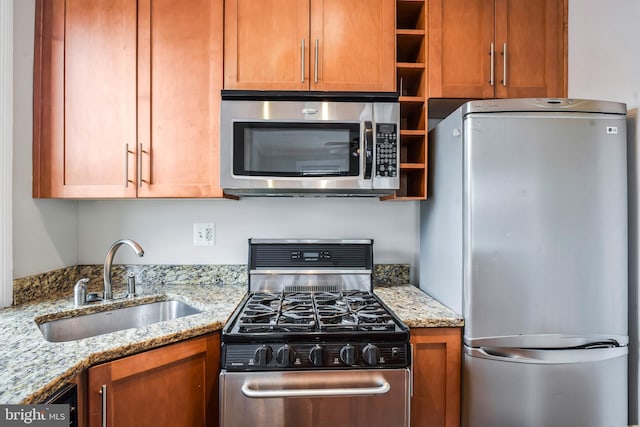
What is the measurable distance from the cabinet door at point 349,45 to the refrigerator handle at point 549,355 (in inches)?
47.0

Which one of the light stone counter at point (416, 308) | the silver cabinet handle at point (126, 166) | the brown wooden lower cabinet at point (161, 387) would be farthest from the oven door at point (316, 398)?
the silver cabinet handle at point (126, 166)

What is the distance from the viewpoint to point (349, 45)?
5.23 ft

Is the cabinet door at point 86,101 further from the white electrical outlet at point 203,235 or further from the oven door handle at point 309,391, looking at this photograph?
the oven door handle at point 309,391

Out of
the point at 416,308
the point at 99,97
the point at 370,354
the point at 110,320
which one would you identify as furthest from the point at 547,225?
the point at 99,97

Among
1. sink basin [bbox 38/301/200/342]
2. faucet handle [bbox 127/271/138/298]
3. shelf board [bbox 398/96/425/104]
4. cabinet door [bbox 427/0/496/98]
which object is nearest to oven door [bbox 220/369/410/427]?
sink basin [bbox 38/301/200/342]

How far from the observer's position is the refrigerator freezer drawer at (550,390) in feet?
4.23

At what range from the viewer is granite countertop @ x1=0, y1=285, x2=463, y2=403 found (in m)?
Answer: 0.83

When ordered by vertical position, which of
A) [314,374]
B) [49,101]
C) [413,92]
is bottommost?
[314,374]

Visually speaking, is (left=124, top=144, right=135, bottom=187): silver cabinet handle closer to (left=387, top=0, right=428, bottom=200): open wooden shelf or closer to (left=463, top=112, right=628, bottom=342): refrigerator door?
(left=387, top=0, right=428, bottom=200): open wooden shelf

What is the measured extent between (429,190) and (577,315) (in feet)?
2.56

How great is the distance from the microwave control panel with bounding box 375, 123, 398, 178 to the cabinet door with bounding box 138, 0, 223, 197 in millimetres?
733

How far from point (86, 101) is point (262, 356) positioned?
137 centimetres

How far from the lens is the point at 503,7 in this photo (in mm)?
1617

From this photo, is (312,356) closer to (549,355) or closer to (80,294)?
(549,355)
